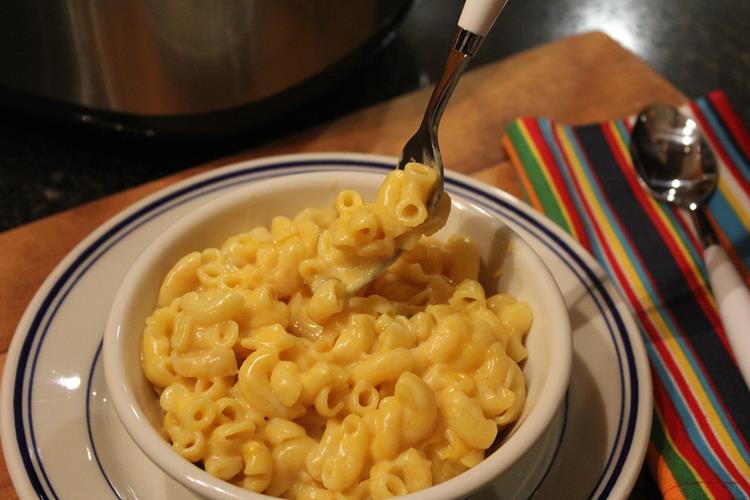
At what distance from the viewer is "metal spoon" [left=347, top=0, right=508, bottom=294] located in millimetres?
870

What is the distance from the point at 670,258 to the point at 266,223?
26.2 inches

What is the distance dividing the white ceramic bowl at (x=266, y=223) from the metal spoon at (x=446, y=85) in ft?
0.33

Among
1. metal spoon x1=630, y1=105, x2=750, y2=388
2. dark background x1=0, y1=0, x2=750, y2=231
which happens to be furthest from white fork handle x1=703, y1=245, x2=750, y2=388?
dark background x1=0, y1=0, x2=750, y2=231

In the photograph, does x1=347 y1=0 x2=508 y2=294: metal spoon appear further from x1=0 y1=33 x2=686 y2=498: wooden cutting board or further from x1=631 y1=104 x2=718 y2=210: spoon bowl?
x1=631 y1=104 x2=718 y2=210: spoon bowl

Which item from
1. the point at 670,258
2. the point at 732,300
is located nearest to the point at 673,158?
the point at 670,258

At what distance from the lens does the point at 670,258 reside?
1.28m

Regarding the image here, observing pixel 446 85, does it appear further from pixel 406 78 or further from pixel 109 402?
pixel 406 78

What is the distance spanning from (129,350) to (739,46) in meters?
1.69

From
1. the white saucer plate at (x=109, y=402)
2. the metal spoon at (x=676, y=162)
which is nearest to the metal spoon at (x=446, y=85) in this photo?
the white saucer plate at (x=109, y=402)

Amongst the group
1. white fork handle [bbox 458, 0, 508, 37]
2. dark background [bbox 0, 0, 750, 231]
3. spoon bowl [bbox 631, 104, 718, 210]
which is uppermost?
white fork handle [bbox 458, 0, 508, 37]

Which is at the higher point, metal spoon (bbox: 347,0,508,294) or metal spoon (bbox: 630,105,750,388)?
metal spoon (bbox: 347,0,508,294)

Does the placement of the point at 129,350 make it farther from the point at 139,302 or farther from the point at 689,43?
the point at 689,43

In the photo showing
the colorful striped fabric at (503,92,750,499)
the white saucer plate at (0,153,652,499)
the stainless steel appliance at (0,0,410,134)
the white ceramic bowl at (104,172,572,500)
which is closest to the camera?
the white ceramic bowl at (104,172,572,500)

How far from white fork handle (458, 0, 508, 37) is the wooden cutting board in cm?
54
